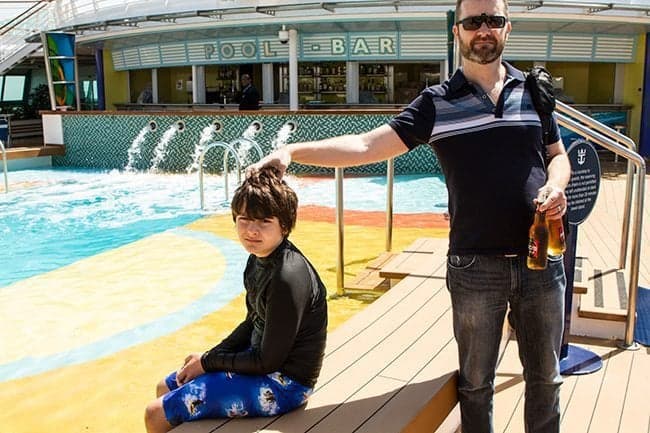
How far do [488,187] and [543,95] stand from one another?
13.6 inches

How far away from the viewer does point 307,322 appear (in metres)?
2.05

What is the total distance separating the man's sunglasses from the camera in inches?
77.0

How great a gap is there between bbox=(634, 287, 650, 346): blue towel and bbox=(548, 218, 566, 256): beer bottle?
1808 mm

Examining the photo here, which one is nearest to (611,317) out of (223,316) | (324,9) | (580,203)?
(580,203)

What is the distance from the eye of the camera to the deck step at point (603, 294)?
352cm

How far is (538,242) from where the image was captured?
6.37 feet

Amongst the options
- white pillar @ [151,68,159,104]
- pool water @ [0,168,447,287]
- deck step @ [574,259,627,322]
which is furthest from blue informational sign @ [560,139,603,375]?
white pillar @ [151,68,159,104]

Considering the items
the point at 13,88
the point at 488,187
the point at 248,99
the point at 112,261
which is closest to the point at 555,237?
the point at 488,187

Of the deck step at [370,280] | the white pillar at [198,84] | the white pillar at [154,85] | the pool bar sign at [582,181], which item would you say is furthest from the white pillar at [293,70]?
the pool bar sign at [582,181]

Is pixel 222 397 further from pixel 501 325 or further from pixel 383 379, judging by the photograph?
pixel 501 325

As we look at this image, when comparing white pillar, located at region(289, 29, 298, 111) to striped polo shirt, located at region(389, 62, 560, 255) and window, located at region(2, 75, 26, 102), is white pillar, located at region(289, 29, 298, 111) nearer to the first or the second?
striped polo shirt, located at region(389, 62, 560, 255)

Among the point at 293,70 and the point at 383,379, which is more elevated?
the point at 293,70

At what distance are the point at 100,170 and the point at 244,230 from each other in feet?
43.7

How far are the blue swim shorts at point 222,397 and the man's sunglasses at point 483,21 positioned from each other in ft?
3.85
